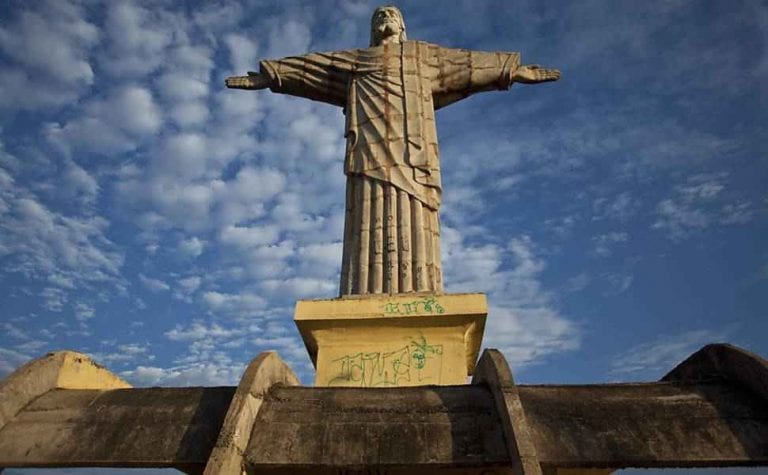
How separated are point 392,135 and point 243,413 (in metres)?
5.83

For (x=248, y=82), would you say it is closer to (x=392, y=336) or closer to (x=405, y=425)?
(x=392, y=336)

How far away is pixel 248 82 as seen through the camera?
34.7 feet

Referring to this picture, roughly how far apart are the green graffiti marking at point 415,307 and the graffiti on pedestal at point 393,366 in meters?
0.35

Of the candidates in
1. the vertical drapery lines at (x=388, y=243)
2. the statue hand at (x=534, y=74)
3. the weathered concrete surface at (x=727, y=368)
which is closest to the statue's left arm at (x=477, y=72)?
the statue hand at (x=534, y=74)

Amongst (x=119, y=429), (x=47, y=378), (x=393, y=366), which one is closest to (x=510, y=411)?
(x=119, y=429)

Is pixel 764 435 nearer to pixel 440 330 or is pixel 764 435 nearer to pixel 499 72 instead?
pixel 440 330

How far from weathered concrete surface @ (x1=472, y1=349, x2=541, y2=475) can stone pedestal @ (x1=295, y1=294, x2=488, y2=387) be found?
2226 mm

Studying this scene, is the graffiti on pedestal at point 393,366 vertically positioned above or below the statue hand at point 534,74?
below

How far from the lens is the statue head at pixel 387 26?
1052 cm

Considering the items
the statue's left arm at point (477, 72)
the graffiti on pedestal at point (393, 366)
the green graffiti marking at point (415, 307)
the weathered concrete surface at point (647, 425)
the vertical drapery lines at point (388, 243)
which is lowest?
the weathered concrete surface at point (647, 425)

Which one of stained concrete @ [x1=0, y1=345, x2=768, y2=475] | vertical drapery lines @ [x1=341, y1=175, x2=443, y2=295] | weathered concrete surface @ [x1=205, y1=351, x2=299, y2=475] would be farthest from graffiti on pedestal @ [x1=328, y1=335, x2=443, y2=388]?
stained concrete @ [x1=0, y1=345, x2=768, y2=475]

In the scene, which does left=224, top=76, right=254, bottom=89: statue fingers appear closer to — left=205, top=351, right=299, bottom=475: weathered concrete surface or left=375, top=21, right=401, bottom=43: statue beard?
left=375, top=21, right=401, bottom=43: statue beard

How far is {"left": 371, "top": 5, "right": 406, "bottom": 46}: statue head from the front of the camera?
10516mm

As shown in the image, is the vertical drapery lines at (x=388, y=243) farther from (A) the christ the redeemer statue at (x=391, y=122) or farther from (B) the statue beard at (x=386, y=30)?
(B) the statue beard at (x=386, y=30)
